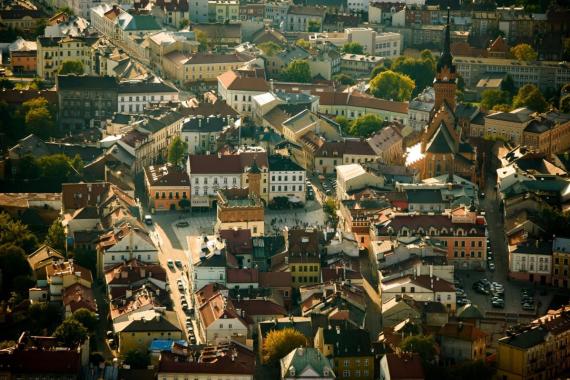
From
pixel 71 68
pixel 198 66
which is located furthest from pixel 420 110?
pixel 71 68

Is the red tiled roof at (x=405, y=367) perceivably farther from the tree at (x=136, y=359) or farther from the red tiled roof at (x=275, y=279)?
the red tiled roof at (x=275, y=279)

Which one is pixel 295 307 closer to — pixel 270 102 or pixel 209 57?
pixel 270 102

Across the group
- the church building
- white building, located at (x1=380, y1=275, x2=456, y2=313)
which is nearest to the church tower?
the church building

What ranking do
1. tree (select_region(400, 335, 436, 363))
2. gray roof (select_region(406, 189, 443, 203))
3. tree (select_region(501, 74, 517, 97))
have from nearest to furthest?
tree (select_region(400, 335, 436, 363)), gray roof (select_region(406, 189, 443, 203)), tree (select_region(501, 74, 517, 97))

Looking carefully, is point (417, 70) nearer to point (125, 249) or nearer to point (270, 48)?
point (270, 48)

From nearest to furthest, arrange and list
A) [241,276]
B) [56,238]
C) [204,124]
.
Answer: [241,276] → [56,238] → [204,124]

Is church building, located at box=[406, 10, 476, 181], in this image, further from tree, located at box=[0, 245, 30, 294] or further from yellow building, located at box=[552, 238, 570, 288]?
tree, located at box=[0, 245, 30, 294]

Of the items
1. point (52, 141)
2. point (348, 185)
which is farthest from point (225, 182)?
point (52, 141)
